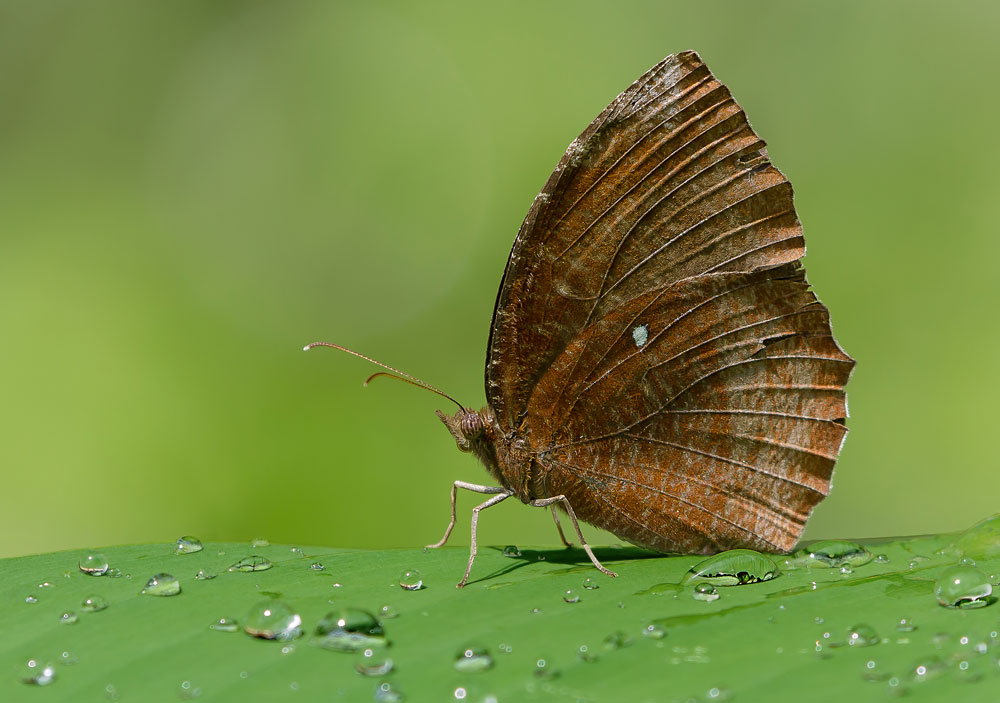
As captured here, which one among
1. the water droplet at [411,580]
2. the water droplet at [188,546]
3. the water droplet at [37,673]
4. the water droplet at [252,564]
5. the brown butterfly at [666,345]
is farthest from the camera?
the brown butterfly at [666,345]

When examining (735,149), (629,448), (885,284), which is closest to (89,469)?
(629,448)

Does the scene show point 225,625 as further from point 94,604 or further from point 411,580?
point 411,580

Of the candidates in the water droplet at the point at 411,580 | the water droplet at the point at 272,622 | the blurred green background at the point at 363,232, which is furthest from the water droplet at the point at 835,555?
the blurred green background at the point at 363,232

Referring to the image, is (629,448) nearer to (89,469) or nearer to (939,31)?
(89,469)

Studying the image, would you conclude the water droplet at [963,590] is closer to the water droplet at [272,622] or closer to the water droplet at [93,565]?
the water droplet at [272,622]

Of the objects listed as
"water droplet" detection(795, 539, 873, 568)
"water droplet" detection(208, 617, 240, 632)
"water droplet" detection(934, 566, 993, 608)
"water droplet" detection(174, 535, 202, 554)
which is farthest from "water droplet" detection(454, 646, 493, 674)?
"water droplet" detection(795, 539, 873, 568)

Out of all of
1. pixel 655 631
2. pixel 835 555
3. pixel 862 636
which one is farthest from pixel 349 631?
pixel 835 555
